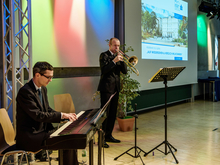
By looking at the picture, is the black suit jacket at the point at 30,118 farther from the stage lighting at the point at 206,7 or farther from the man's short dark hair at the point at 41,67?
the stage lighting at the point at 206,7

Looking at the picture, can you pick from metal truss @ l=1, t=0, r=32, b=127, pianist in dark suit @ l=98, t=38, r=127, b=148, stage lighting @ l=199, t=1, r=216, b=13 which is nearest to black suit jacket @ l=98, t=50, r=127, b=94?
pianist in dark suit @ l=98, t=38, r=127, b=148

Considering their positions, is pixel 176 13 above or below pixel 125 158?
above

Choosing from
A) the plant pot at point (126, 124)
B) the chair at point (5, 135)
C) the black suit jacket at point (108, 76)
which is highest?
the black suit jacket at point (108, 76)

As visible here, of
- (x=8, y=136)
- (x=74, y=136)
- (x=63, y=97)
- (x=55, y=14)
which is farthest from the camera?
(x=55, y=14)

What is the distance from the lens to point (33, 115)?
2.16m

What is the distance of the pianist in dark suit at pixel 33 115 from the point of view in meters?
2.19

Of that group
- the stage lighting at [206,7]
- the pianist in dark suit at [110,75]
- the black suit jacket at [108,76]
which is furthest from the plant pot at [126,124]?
the stage lighting at [206,7]

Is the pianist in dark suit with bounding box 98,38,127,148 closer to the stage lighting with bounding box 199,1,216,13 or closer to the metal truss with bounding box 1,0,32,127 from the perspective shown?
the metal truss with bounding box 1,0,32,127

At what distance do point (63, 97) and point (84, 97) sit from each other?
1.64 metres

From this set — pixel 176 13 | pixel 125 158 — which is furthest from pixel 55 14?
pixel 176 13

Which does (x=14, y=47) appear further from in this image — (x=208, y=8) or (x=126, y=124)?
(x=208, y=8)

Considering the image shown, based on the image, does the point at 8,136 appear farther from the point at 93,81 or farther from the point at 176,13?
the point at 176,13

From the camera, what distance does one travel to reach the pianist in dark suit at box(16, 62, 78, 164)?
219 centimetres

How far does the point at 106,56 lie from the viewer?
382cm
